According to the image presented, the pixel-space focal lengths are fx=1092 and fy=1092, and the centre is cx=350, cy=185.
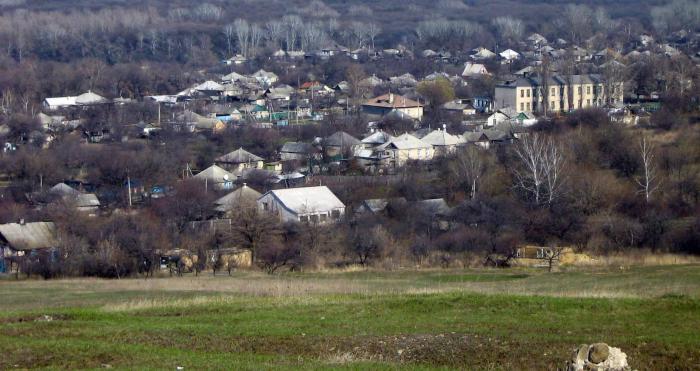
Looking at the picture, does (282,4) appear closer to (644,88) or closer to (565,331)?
(644,88)

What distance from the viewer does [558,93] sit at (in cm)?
4406

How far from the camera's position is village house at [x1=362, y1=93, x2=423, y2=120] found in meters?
43.8

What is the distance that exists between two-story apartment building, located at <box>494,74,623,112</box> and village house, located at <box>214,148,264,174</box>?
537 inches

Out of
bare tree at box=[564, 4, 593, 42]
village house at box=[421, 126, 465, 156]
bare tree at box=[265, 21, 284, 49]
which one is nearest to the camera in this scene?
village house at box=[421, 126, 465, 156]

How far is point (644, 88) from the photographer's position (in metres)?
43.9

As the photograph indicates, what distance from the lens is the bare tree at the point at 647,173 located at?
2394 cm

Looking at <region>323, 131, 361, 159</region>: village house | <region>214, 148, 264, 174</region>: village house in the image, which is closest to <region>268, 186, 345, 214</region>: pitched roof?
<region>214, 148, 264, 174</region>: village house

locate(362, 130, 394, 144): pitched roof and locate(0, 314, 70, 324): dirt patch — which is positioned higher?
locate(362, 130, 394, 144): pitched roof

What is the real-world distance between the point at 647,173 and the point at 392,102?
70.3ft

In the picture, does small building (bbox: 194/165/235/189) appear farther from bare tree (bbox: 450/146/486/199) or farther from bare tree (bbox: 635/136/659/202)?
bare tree (bbox: 635/136/659/202)

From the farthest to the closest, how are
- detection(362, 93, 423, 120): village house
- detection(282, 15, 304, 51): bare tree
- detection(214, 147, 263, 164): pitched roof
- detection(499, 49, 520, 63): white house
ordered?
detection(282, 15, 304, 51): bare tree
detection(499, 49, 520, 63): white house
detection(362, 93, 423, 120): village house
detection(214, 147, 263, 164): pitched roof

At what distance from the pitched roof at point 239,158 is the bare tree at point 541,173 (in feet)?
32.6

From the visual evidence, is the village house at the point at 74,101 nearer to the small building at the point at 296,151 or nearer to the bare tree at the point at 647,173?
the small building at the point at 296,151

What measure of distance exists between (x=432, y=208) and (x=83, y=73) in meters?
39.0
